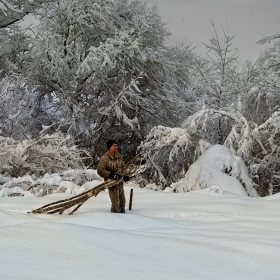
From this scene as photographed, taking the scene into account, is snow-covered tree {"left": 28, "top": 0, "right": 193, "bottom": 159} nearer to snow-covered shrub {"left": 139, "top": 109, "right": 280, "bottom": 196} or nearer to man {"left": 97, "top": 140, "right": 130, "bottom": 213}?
snow-covered shrub {"left": 139, "top": 109, "right": 280, "bottom": 196}

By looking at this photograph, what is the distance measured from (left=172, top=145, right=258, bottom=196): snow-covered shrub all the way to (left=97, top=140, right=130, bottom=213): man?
4.10 metres

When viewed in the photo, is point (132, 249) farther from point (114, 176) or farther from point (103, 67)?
point (103, 67)

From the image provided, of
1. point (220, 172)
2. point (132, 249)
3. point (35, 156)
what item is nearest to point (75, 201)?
point (132, 249)

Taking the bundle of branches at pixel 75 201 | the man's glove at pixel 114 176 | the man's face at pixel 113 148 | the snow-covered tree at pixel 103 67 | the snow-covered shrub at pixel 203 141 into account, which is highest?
the snow-covered tree at pixel 103 67

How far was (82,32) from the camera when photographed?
14.7 meters

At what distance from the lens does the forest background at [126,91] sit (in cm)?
1133

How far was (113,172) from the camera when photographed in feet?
19.7

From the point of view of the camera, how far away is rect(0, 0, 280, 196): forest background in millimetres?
11328

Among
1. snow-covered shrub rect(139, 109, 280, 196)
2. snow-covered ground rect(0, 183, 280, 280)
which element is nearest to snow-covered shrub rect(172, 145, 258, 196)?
snow-covered shrub rect(139, 109, 280, 196)

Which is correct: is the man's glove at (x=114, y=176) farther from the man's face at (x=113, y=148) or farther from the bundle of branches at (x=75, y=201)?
the man's face at (x=113, y=148)

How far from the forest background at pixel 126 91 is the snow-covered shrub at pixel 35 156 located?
0.75 meters

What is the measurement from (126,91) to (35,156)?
5044 millimetres

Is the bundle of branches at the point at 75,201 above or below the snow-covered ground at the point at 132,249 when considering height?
above

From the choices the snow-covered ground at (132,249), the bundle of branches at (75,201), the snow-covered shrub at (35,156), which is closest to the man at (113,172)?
the bundle of branches at (75,201)
